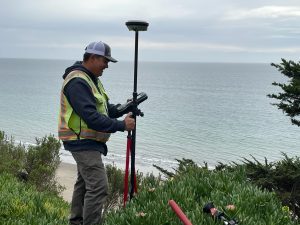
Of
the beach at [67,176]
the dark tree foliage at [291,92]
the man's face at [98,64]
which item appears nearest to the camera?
the man's face at [98,64]

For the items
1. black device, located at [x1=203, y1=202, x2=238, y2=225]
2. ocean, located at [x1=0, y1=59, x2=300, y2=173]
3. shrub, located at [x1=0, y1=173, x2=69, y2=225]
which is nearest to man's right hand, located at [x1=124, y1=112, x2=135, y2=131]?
shrub, located at [x1=0, y1=173, x2=69, y2=225]

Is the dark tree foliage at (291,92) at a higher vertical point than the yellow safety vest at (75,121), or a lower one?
higher

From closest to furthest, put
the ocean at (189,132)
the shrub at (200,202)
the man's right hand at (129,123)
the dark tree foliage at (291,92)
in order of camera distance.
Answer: the shrub at (200,202) < the man's right hand at (129,123) < the dark tree foliage at (291,92) < the ocean at (189,132)

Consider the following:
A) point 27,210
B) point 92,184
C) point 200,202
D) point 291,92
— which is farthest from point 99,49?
point 291,92

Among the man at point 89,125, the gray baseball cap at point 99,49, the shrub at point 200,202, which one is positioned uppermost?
the gray baseball cap at point 99,49

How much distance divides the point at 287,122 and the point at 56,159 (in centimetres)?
5097

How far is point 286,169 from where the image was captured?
918cm

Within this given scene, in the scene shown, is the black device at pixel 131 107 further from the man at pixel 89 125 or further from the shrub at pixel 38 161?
the shrub at pixel 38 161

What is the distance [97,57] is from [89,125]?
2.77 feet

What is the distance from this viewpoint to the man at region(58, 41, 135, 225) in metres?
5.24

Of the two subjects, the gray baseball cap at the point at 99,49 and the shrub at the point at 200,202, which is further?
the gray baseball cap at the point at 99,49

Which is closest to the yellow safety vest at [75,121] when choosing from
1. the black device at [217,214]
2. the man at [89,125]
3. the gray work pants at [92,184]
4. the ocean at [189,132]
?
the man at [89,125]

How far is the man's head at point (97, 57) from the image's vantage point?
5.39 meters

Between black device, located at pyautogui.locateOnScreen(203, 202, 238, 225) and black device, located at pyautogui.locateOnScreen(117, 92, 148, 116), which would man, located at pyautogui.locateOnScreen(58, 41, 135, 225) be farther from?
black device, located at pyautogui.locateOnScreen(203, 202, 238, 225)
